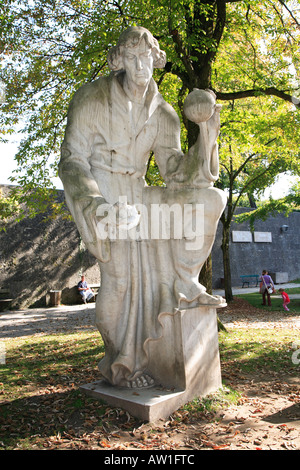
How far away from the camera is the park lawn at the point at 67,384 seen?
2.98 metres

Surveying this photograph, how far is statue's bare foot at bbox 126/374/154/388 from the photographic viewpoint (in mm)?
3336

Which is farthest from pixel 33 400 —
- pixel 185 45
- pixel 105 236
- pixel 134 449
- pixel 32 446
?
pixel 185 45

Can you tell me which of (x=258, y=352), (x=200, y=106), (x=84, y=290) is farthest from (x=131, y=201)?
(x=84, y=290)

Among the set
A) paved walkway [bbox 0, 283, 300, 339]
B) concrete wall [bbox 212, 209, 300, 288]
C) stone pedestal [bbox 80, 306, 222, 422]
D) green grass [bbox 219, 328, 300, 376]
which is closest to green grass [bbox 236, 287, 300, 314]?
concrete wall [bbox 212, 209, 300, 288]

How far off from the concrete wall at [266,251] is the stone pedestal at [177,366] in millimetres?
16324

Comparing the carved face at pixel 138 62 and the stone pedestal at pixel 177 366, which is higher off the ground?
the carved face at pixel 138 62

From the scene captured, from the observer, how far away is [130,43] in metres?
3.36

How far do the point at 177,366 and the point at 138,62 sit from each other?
2354 mm

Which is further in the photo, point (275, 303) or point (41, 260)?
point (41, 260)

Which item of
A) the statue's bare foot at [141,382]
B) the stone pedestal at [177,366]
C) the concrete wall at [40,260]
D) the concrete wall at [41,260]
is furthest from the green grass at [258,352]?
the concrete wall at [40,260]

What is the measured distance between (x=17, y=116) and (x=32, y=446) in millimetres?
8475

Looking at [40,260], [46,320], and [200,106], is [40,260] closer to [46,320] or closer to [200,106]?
[46,320]

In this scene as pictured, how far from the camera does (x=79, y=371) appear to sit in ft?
16.4

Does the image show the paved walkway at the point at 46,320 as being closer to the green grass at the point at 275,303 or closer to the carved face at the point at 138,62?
the green grass at the point at 275,303
